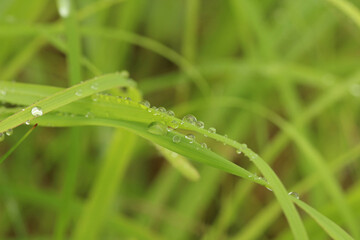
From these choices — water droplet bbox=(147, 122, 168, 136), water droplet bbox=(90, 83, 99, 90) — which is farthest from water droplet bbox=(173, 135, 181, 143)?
water droplet bbox=(90, 83, 99, 90)

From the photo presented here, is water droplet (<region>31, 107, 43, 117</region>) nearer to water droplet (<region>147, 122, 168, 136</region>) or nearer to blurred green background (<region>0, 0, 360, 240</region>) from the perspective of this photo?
water droplet (<region>147, 122, 168, 136</region>)

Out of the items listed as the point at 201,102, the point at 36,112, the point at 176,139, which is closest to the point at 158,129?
the point at 176,139

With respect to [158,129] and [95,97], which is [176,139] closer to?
[158,129]

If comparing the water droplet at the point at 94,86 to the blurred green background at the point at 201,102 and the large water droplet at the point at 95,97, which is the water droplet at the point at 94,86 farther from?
the blurred green background at the point at 201,102

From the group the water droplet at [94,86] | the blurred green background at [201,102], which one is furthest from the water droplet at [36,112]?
the blurred green background at [201,102]

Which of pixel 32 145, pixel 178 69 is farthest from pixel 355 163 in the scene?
pixel 32 145

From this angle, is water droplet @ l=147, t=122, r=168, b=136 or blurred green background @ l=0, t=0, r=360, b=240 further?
blurred green background @ l=0, t=0, r=360, b=240

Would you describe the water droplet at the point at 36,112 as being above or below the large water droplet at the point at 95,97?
below

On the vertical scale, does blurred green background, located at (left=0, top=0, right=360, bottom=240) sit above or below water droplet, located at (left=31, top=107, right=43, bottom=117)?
above

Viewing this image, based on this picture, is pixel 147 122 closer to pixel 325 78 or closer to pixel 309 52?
pixel 325 78

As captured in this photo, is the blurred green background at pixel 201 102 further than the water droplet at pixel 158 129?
Yes
